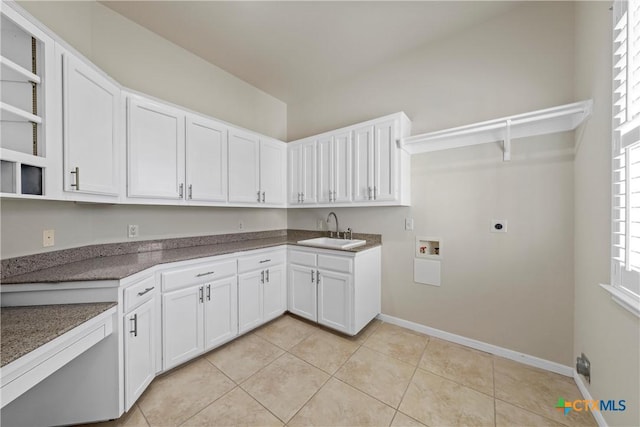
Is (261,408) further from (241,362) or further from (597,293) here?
(597,293)

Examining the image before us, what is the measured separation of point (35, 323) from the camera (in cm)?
105

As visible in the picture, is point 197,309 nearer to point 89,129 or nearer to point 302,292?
point 302,292

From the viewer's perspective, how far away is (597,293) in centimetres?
141

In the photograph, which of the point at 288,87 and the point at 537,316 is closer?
the point at 537,316

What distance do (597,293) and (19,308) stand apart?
11.0 feet

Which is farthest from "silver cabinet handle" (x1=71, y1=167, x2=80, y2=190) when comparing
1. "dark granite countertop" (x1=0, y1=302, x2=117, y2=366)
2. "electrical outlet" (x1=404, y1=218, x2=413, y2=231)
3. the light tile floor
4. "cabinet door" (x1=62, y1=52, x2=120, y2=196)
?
"electrical outlet" (x1=404, y1=218, x2=413, y2=231)

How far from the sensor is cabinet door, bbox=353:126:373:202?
246cm

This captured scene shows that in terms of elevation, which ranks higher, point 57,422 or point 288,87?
→ point 288,87

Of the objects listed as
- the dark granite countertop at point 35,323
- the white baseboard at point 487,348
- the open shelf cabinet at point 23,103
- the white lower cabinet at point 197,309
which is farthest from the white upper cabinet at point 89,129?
the white baseboard at point 487,348

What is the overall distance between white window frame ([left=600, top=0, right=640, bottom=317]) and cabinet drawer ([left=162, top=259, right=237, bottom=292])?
8.44ft

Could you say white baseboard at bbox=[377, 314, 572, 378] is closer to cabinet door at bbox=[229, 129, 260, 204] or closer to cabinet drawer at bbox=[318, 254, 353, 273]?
cabinet drawer at bbox=[318, 254, 353, 273]

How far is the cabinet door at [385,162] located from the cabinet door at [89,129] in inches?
89.8

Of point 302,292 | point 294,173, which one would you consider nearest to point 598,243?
point 302,292

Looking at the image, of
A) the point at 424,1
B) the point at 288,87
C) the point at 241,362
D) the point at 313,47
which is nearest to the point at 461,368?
the point at 241,362
